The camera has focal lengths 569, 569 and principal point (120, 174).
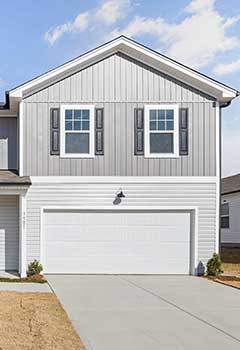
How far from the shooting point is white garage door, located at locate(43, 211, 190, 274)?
688 inches

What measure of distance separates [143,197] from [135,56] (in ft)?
14.6

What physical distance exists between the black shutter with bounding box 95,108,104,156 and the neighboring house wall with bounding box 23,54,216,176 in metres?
0.13

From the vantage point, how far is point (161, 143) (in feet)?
58.1

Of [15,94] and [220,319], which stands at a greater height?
[15,94]

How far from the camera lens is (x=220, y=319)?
9.70m

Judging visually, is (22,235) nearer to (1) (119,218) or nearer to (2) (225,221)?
(1) (119,218)

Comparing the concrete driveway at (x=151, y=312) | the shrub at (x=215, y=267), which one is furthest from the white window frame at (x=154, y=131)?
the concrete driveway at (x=151, y=312)

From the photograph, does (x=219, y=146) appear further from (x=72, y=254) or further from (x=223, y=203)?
(x=223, y=203)

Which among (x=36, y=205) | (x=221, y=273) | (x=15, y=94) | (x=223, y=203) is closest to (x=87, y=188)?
(x=36, y=205)

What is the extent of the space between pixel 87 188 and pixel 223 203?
16070 millimetres

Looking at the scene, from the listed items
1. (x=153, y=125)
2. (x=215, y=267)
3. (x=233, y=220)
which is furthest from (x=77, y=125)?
(x=233, y=220)

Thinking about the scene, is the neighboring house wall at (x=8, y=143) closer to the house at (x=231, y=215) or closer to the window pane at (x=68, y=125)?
the window pane at (x=68, y=125)

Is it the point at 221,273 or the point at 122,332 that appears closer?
the point at 122,332

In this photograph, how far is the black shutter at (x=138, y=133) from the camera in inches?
696
